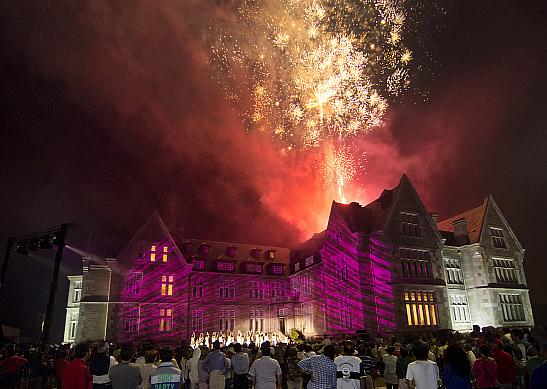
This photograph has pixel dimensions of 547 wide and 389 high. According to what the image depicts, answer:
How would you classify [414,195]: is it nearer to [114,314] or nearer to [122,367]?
[114,314]

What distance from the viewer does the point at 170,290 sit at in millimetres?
40375

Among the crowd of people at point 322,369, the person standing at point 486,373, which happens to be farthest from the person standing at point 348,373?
the person standing at point 486,373

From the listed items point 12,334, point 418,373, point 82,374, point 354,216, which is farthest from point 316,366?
point 12,334

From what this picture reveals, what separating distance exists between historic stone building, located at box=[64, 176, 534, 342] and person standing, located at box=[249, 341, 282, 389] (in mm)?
25783

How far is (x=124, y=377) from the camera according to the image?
7773mm

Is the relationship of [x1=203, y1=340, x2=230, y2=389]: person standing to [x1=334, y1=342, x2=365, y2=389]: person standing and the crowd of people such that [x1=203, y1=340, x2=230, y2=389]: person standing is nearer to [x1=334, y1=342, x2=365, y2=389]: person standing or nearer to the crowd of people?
the crowd of people

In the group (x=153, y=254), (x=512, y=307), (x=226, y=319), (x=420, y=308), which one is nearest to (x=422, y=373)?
(x=420, y=308)

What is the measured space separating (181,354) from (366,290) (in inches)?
882

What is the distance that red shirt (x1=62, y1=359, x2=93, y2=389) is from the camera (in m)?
7.19

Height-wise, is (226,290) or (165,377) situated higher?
(226,290)

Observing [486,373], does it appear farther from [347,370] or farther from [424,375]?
[347,370]

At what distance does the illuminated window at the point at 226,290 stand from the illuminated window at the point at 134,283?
9.53 m

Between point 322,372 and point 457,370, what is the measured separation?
2.41 metres

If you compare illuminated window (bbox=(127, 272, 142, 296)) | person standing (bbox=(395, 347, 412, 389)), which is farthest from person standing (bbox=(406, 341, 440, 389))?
illuminated window (bbox=(127, 272, 142, 296))
